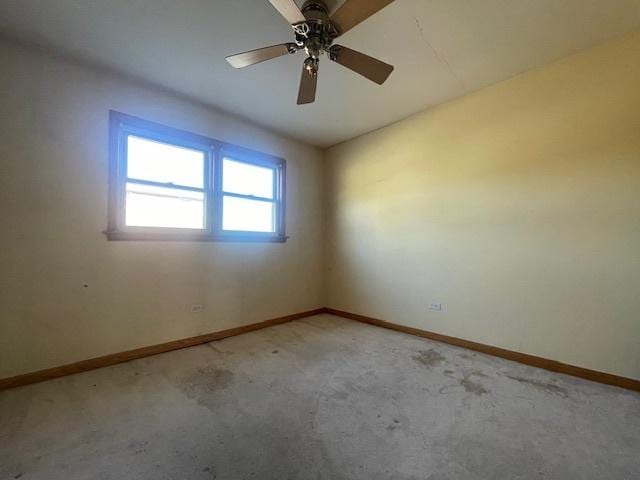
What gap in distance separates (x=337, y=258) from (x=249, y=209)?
64.8 inches

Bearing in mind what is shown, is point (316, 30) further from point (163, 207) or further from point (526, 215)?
point (526, 215)

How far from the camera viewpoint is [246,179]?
12.2 feet

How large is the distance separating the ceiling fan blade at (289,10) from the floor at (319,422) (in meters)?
2.50

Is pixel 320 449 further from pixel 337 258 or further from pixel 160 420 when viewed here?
pixel 337 258

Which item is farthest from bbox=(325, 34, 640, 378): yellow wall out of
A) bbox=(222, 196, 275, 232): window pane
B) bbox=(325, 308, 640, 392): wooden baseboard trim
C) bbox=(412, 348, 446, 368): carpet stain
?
bbox=(222, 196, 275, 232): window pane

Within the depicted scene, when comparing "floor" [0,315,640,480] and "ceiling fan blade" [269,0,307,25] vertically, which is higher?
"ceiling fan blade" [269,0,307,25]

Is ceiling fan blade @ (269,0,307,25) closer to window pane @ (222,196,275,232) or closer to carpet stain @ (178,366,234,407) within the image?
window pane @ (222,196,275,232)

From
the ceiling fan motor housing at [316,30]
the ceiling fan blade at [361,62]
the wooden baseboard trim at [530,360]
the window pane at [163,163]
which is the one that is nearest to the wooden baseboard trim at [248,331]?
the wooden baseboard trim at [530,360]

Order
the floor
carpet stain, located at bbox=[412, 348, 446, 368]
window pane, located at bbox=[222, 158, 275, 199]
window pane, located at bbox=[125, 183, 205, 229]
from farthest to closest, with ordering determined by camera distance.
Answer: window pane, located at bbox=[222, 158, 275, 199] → window pane, located at bbox=[125, 183, 205, 229] → carpet stain, located at bbox=[412, 348, 446, 368] → the floor

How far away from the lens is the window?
2.66 meters

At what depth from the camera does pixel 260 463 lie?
4.58 feet

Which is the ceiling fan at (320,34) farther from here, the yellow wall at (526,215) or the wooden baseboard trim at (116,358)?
the wooden baseboard trim at (116,358)

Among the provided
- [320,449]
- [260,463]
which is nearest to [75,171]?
[260,463]

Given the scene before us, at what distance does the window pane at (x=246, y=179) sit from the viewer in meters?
3.50
